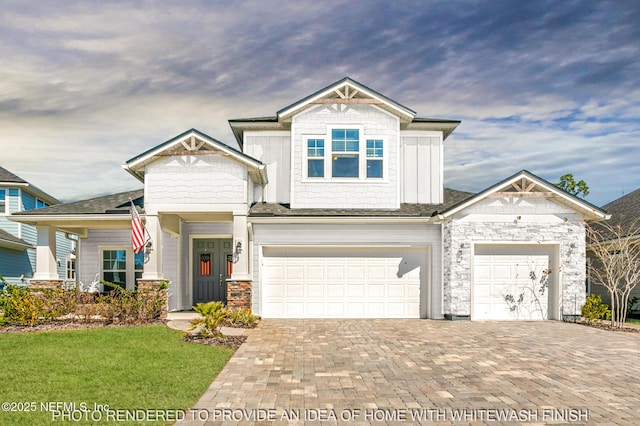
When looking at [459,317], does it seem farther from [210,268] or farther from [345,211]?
[210,268]

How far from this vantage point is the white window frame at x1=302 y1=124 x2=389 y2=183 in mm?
16578

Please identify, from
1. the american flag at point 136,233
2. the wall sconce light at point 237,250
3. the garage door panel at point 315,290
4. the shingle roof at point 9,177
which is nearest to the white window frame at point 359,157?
the wall sconce light at point 237,250

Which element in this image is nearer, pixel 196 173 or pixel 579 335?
pixel 579 335

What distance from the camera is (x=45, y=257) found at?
53.6 ft

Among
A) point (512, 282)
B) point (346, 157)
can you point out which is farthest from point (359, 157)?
point (512, 282)

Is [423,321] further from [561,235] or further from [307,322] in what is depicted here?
[561,235]

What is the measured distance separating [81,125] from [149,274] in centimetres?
800

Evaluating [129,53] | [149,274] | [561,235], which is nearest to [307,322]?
[149,274]

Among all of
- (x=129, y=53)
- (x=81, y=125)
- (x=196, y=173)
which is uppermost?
(x=129, y=53)

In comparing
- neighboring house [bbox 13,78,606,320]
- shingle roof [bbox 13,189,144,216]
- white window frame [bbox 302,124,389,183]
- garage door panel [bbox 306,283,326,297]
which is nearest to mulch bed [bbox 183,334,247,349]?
neighboring house [bbox 13,78,606,320]

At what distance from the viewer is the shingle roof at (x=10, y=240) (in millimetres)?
21469

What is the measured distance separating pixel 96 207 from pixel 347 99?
29.5 ft

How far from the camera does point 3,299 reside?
14.2 meters

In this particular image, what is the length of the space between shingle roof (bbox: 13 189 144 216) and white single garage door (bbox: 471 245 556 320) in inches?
444
